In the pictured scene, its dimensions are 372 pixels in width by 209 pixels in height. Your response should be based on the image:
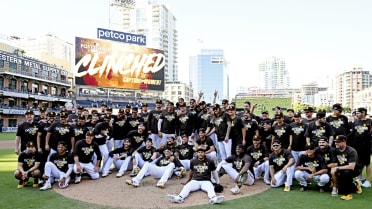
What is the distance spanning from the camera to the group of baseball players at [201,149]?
25.9 feet

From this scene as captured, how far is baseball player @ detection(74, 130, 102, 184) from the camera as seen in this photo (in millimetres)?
9312

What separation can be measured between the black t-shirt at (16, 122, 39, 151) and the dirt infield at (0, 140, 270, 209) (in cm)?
164

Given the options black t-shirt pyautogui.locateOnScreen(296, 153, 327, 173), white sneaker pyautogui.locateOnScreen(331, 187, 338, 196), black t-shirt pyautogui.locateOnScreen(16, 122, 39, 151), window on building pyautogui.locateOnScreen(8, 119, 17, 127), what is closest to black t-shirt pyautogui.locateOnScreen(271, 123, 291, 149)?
black t-shirt pyautogui.locateOnScreen(296, 153, 327, 173)

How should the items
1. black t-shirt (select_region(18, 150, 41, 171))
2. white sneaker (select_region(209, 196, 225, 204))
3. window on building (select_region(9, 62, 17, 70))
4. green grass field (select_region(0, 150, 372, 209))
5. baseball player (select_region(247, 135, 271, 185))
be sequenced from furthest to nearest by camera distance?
window on building (select_region(9, 62, 17, 70)), baseball player (select_region(247, 135, 271, 185)), black t-shirt (select_region(18, 150, 41, 171)), white sneaker (select_region(209, 196, 225, 204)), green grass field (select_region(0, 150, 372, 209))

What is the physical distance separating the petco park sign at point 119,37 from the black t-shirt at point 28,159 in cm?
3876

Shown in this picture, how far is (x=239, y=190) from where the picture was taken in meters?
7.97

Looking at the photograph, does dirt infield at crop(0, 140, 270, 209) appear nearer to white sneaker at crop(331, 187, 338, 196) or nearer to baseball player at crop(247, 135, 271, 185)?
baseball player at crop(247, 135, 271, 185)

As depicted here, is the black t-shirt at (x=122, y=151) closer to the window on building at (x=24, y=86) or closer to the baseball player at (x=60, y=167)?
the baseball player at (x=60, y=167)

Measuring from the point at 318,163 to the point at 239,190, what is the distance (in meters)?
2.06

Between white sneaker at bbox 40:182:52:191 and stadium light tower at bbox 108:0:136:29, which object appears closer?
white sneaker at bbox 40:182:52:191

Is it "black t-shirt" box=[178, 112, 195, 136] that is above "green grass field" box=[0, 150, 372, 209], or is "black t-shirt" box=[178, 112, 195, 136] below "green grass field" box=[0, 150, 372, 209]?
above

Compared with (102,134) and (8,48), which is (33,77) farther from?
(102,134)

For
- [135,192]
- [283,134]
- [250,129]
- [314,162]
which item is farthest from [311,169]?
[135,192]

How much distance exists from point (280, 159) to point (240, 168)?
3.55 feet
